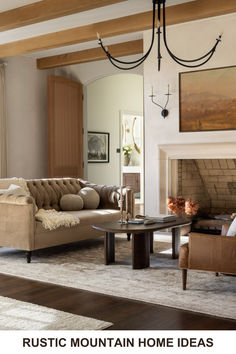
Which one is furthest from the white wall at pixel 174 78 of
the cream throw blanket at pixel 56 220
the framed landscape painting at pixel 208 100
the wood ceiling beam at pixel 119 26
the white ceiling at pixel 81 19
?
the cream throw blanket at pixel 56 220

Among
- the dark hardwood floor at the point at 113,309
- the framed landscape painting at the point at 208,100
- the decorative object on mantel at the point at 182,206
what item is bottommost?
the dark hardwood floor at the point at 113,309

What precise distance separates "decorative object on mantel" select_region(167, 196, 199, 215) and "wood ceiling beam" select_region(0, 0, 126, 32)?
283cm

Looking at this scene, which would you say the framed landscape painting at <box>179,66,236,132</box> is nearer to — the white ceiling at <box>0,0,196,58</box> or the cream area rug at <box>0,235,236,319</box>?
the white ceiling at <box>0,0,196,58</box>

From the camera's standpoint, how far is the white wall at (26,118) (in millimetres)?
8477

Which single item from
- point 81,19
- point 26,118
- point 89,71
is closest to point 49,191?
point 81,19

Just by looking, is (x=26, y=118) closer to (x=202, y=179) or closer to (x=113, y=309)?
(x=202, y=179)

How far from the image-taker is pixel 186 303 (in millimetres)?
3584

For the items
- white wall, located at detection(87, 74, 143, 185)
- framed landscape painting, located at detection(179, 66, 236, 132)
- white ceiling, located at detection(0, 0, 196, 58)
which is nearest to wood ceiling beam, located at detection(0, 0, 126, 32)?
white ceiling, located at detection(0, 0, 196, 58)

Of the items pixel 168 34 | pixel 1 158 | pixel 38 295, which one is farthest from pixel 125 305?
pixel 1 158

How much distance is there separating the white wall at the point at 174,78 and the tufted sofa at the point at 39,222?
0.91m

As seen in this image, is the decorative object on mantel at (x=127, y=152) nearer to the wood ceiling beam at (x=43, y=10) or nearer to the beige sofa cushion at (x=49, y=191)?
the beige sofa cushion at (x=49, y=191)

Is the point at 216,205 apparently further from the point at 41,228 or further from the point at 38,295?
the point at 38,295

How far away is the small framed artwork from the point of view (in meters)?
10.4

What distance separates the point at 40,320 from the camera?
3186mm
